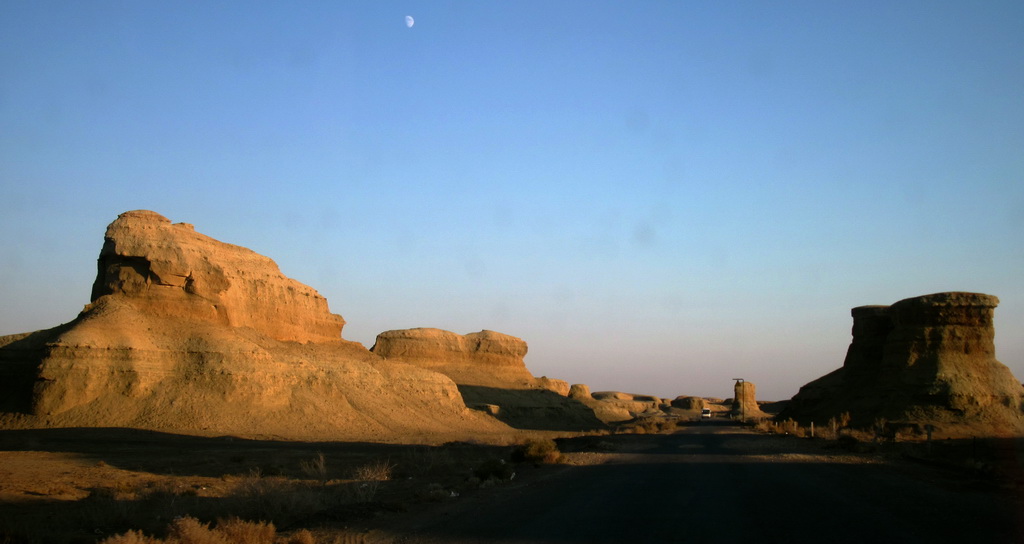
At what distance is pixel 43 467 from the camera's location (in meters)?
23.2

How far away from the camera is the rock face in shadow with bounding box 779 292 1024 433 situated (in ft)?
133

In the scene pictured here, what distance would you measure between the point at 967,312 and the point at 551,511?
4205 centimetres

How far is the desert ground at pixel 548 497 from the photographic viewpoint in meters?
10.5

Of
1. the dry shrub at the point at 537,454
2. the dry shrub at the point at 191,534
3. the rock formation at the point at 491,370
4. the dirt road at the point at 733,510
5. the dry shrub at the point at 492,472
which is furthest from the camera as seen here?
the rock formation at the point at 491,370

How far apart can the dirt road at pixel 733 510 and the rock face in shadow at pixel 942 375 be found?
24.7 metres

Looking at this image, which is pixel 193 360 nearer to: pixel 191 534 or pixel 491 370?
pixel 191 534

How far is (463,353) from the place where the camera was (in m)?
86.1

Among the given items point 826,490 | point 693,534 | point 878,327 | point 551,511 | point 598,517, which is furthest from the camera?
point 878,327

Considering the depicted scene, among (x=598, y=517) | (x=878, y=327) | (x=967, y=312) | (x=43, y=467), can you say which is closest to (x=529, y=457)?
(x=598, y=517)

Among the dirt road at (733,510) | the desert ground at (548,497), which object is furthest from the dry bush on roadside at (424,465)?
the dirt road at (733,510)

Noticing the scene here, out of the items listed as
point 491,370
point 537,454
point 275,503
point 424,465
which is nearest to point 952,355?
point 537,454

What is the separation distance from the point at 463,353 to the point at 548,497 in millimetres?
72094

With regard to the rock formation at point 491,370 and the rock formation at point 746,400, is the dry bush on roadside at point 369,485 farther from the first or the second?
the rock formation at point 746,400

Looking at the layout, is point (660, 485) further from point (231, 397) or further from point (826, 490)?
point (231, 397)
